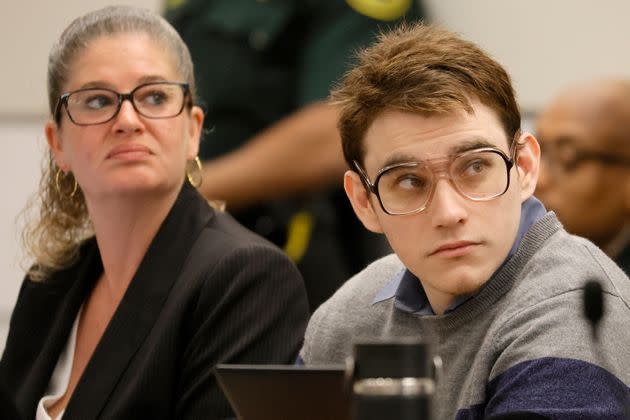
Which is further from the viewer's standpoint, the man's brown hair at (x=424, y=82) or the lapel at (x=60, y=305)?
the lapel at (x=60, y=305)

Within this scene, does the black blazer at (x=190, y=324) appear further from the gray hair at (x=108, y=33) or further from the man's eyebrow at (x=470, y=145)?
the man's eyebrow at (x=470, y=145)

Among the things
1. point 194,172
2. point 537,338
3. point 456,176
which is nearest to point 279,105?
point 194,172

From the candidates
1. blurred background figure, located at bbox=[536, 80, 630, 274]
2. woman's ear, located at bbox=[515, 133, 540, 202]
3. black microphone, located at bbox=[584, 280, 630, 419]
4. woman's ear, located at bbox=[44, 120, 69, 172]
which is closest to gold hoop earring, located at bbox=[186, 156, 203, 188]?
woman's ear, located at bbox=[44, 120, 69, 172]

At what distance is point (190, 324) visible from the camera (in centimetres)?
228

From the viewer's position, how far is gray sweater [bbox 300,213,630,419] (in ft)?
5.39

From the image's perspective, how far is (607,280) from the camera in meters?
1.84

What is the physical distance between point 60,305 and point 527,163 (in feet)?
3.89

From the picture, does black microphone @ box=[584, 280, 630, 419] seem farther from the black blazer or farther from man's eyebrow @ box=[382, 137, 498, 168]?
the black blazer

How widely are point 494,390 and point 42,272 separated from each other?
1314 mm

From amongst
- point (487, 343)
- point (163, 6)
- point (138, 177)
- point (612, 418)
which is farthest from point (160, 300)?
point (163, 6)

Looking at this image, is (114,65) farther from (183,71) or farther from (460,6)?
(460,6)

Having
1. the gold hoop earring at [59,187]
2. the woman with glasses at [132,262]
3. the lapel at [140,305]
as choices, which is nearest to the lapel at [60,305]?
the woman with glasses at [132,262]

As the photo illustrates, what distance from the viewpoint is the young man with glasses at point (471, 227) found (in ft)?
5.69

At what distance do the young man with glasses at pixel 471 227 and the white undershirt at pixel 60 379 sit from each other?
867 millimetres
